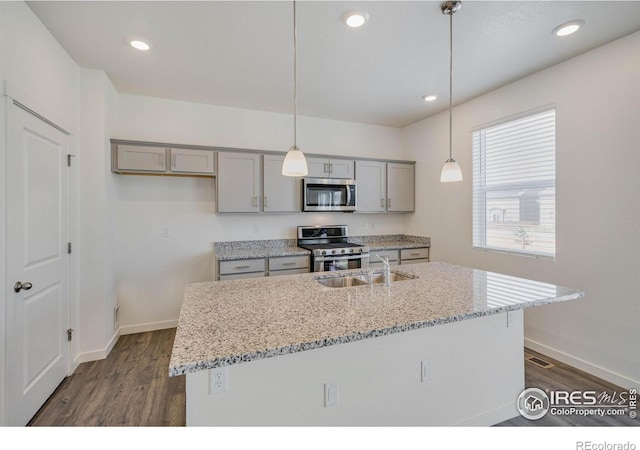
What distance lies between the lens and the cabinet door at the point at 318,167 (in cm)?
391

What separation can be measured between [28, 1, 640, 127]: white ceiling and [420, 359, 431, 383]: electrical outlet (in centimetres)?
226

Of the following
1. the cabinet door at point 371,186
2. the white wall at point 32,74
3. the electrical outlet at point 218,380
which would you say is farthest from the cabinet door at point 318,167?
the electrical outlet at point 218,380

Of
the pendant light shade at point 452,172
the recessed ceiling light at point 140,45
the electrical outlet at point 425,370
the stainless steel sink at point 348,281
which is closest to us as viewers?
the electrical outlet at point 425,370

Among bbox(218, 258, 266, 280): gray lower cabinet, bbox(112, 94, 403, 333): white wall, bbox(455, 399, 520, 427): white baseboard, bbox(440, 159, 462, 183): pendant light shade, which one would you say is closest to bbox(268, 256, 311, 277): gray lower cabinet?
bbox(218, 258, 266, 280): gray lower cabinet

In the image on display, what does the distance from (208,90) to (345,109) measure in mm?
1695

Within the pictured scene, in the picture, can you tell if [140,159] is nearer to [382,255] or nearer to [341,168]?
[341,168]

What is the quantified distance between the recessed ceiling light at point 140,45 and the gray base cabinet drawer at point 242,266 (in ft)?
6.70

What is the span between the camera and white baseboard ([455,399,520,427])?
1.91 m

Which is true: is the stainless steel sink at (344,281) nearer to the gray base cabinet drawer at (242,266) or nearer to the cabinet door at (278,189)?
the gray base cabinet drawer at (242,266)

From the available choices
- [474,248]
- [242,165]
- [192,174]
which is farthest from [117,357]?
[474,248]

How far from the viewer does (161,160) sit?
10.8 ft

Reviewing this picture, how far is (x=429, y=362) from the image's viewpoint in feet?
5.84
